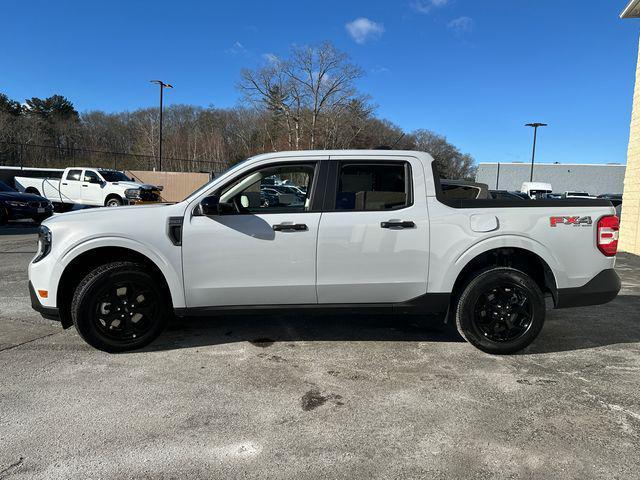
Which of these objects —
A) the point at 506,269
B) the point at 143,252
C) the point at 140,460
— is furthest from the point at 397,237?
the point at 140,460

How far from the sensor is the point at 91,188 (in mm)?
19953

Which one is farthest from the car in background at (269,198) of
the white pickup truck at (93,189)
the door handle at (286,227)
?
the white pickup truck at (93,189)

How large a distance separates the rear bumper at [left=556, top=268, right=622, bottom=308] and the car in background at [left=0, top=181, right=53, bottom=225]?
627 inches

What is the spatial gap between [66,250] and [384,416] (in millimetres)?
3056

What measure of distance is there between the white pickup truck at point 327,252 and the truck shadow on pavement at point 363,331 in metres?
0.44

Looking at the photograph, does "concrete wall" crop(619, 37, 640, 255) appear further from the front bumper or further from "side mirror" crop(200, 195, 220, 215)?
the front bumper

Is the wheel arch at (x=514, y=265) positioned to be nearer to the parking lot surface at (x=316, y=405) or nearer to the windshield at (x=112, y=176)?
the parking lot surface at (x=316, y=405)

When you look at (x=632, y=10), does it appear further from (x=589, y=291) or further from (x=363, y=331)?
(x=363, y=331)

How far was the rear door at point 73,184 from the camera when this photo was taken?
2019 centimetres

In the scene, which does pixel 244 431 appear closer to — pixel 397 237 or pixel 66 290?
pixel 397 237

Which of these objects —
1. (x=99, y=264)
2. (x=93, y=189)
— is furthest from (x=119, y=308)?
(x=93, y=189)

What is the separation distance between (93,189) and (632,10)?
66.7 feet

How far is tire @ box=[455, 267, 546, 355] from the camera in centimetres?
410

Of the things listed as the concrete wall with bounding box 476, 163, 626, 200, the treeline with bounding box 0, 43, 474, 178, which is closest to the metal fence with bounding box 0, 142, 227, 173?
the treeline with bounding box 0, 43, 474, 178
